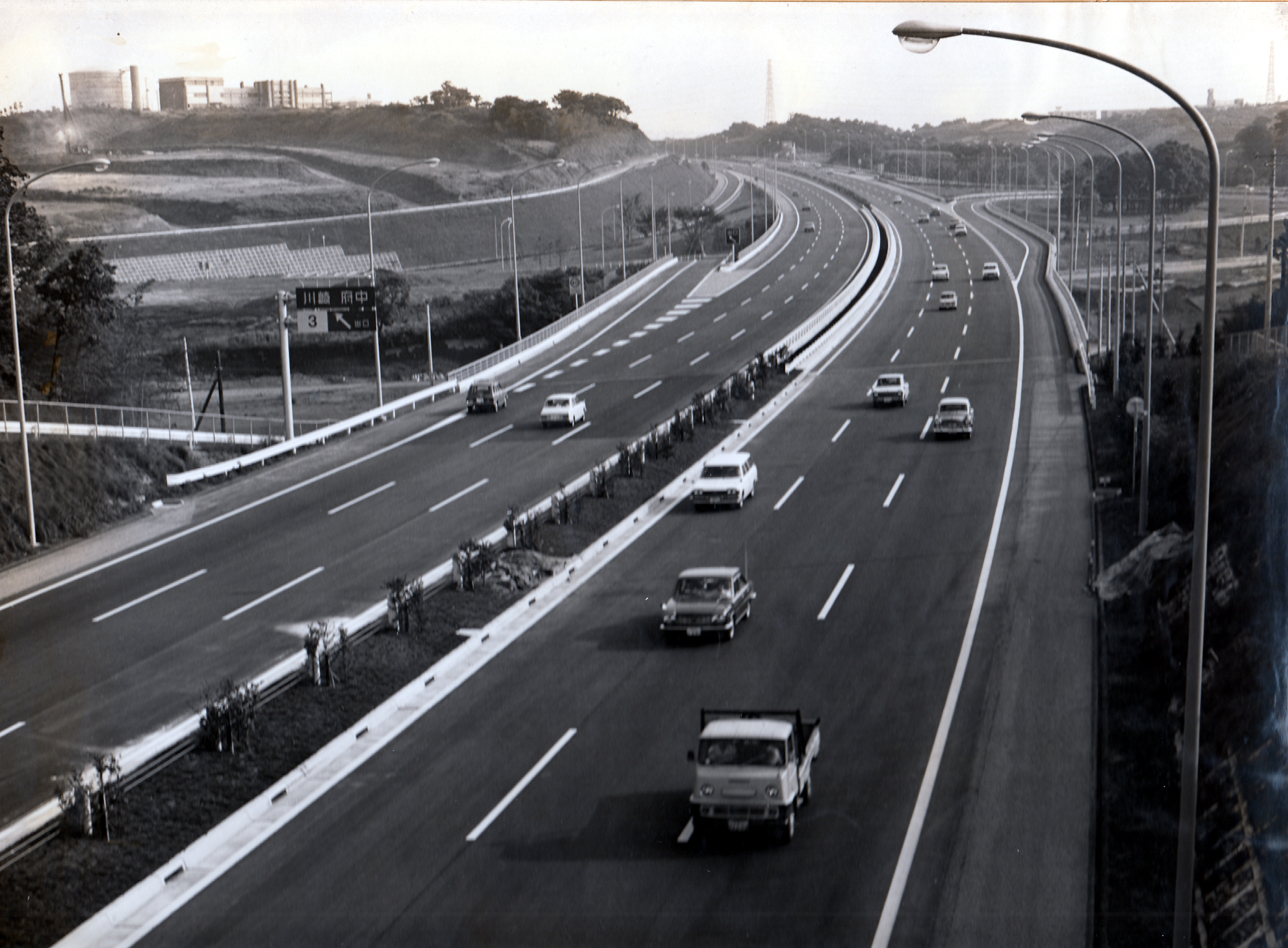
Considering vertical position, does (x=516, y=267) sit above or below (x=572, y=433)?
above

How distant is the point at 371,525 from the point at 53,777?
53.4 feet

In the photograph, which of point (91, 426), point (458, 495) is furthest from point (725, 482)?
point (91, 426)

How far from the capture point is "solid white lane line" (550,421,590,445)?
4634cm

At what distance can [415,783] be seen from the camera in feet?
63.2

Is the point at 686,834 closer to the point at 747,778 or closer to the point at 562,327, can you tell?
the point at 747,778

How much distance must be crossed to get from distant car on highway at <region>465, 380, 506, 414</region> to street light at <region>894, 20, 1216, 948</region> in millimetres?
40157

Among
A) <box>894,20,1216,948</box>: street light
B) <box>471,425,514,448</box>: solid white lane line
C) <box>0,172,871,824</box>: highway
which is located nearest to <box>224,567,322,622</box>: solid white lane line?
<box>0,172,871,824</box>: highway

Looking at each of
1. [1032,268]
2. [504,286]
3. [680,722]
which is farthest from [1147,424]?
[504,286]

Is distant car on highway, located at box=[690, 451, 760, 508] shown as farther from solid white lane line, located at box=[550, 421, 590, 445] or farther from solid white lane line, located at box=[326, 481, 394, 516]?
solid white lane line, located at box=[326, 481, 394, 516]

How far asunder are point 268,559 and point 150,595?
3.56 meters

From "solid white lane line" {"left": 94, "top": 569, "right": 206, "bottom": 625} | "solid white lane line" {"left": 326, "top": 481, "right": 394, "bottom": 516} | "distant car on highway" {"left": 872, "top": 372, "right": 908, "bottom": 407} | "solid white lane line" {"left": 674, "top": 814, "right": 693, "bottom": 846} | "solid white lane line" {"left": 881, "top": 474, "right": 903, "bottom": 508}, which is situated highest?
"distant car on highway" {"left": 872, "top": 372, "right": 908, "bottom": 407}

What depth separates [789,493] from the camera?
38188mm

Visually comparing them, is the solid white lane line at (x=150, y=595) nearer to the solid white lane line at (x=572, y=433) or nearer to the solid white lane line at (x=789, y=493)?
the solid white lane line at (x=789, y=493)

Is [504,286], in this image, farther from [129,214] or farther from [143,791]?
[143,791]
